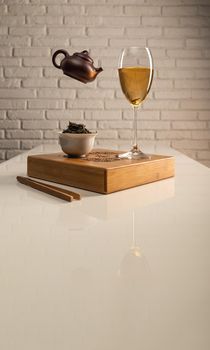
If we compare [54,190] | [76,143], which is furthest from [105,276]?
[76,143]

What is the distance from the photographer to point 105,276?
328 millimetres

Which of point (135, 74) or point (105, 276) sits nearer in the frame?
point (105, 276)

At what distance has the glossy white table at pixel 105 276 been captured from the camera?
242 millimetres

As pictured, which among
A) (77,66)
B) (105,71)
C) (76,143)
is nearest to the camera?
(76,143)

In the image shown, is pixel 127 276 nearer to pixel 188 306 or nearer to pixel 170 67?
pixel 188 306

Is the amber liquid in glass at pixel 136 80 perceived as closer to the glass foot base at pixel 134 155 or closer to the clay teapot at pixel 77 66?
the glass foot base at pixel 134 155

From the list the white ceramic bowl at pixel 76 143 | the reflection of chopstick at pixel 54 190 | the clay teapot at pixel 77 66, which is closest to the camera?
the reflection of chopstick at pixel 54 190

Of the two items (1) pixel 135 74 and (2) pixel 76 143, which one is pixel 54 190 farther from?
(1) pixel 135 74

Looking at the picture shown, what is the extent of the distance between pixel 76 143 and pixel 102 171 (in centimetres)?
20

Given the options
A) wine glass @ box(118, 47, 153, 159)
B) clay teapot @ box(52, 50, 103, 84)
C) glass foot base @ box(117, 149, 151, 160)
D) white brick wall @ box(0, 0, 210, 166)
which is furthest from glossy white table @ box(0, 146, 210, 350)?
white brick wall @ box(0, 0, 210, 166)

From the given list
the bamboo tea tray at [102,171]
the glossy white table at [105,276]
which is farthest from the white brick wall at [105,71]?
the glossy white table at [105,276]

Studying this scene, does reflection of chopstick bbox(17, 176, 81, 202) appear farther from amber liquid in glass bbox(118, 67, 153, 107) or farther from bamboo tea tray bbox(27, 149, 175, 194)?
amber liquid in glass bbox(118, 67, 153, 107)

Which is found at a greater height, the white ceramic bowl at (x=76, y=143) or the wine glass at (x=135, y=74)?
the wine glass at (x=135, y=74)

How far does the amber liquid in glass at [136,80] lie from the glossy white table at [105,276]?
40cm
